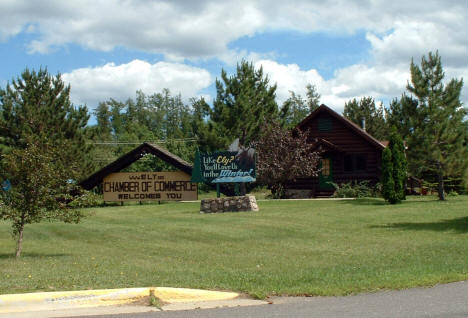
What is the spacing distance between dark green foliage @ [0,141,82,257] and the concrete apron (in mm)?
6105

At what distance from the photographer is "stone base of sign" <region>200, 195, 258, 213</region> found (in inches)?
970

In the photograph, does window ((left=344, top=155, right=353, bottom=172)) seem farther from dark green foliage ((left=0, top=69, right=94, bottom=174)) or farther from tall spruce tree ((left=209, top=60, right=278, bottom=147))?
dark green foliage ((left=0, top=69, right=94, bottom=174))

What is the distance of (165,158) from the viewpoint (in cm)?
3519

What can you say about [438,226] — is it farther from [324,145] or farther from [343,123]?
[343,123]

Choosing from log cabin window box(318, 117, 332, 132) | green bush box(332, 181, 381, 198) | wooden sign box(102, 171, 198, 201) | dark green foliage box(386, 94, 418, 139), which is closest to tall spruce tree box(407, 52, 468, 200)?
dark green foliage box(386, 94, 418, 139)

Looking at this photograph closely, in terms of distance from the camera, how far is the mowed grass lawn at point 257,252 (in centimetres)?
902

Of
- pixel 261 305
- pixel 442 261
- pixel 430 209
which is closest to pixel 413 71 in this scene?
pixel 430 209

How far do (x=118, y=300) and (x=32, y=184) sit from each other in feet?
21.6

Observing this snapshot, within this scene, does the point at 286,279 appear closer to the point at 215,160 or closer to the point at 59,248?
the point at 59,248

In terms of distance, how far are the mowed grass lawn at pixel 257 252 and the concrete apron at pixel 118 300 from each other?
1.84 ft

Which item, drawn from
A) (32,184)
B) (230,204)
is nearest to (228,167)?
(230,204)

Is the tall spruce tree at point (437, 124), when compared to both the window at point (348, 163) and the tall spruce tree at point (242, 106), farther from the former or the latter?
the tall spruce tree at point (242, 106)

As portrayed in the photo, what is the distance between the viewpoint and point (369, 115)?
68.2 meters

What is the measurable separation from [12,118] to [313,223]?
2657cm
